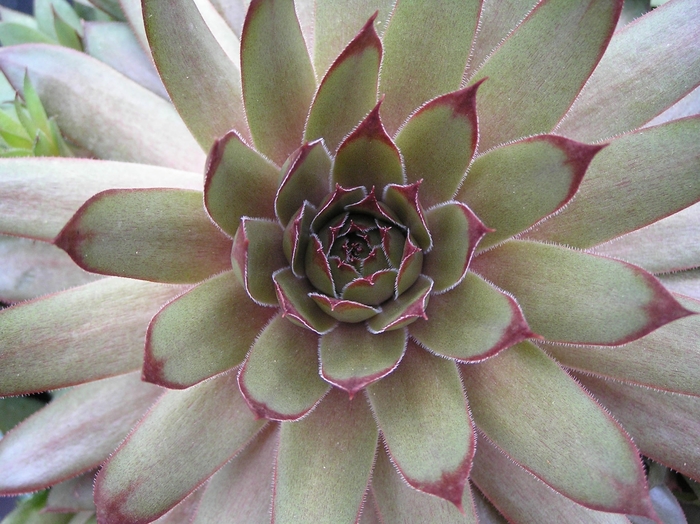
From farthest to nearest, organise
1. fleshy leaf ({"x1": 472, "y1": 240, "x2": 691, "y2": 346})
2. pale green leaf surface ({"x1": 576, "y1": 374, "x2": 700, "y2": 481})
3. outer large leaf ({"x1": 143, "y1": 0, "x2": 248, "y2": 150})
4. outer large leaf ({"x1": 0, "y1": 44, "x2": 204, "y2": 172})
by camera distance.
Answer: outer large leaf ({"x1": 0, "y1": 44, "x2": 204, "y2": 172})
pale green leaf surface ({"x1": 576, "y1": 374, "x2": 700, "y2": 481})
outer large leaf ({"x1": 143, "y1": 0, "x2": 248, "y2": 150})
fleshy leaf ({"x1": 472, "y1": 240, "x2": 691, "y2": 346})

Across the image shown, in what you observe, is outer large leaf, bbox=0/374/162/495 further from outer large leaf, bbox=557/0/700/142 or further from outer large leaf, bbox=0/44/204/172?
outer large leaf, bbox=557/0/700/142

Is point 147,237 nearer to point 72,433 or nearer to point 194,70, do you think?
point 194,70

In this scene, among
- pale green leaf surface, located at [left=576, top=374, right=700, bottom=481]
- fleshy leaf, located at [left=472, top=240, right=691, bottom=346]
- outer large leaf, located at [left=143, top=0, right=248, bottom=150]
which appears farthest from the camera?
pale green leaf surface, located at [left=576, top=374, right=700, bottom=481]

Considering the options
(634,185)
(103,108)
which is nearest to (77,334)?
(103,108)

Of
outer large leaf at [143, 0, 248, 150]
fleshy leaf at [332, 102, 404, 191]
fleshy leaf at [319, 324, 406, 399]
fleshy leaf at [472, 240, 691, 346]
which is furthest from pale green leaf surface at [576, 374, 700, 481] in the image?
outer large leaf at [143, 0, 248, 150]

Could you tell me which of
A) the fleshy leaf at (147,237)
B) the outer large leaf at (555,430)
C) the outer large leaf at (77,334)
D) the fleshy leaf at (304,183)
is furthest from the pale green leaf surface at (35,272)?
the outer large leaf at (555,430)

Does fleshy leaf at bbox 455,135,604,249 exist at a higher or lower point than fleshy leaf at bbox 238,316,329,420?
higher
